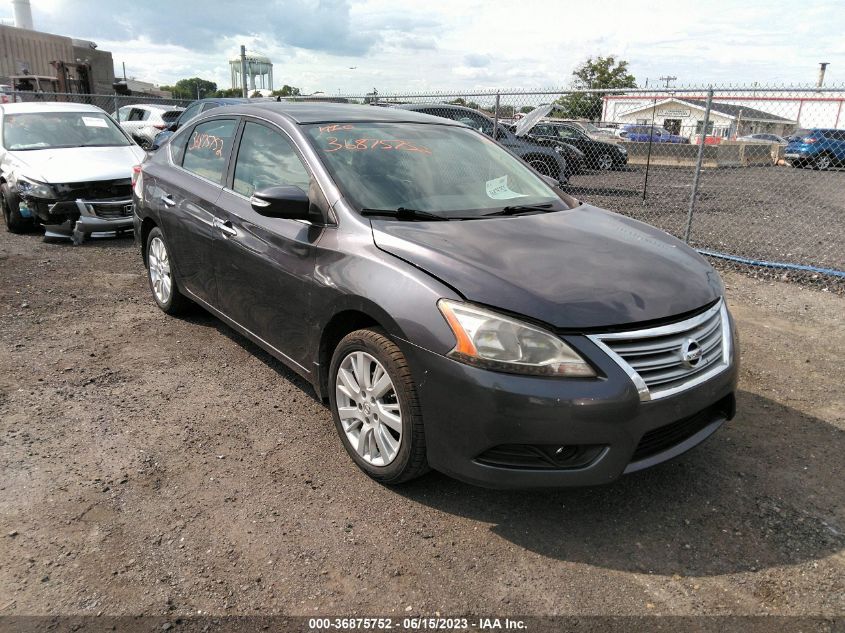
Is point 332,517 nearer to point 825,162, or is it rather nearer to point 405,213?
point 405,213

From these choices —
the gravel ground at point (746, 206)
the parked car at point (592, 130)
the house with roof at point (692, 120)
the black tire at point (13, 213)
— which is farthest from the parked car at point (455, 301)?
the parked car at point (592, 130)

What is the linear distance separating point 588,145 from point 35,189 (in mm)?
12152

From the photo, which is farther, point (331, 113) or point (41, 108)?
point (41, 108)

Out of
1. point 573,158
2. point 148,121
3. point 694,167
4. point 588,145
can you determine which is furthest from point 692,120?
point 148,121

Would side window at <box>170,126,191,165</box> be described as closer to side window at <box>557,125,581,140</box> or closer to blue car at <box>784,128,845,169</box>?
side window at <box>557,125,581,140</box>

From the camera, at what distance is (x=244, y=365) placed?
14.5 ft

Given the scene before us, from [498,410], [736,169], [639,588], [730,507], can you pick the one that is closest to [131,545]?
[498,410]

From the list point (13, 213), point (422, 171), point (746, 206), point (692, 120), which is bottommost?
point (746, 206)

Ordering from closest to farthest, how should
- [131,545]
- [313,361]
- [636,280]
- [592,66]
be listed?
[131,545] → [636,280] → [313,361] → [592,66]

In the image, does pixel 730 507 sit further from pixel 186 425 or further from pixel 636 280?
pixel 186 425

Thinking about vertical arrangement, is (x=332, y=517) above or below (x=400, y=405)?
below

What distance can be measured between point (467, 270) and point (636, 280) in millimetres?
763

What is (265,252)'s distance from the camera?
3.55m

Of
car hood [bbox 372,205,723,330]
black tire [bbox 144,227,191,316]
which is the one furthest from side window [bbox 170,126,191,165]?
car hood [bbox 372,205,723,330]
